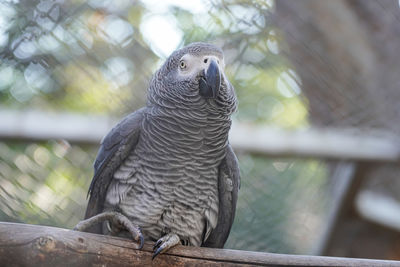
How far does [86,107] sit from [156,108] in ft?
2.71

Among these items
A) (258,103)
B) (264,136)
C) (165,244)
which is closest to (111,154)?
(165,244)

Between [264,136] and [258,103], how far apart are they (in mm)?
472

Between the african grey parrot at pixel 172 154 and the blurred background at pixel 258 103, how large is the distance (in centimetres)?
42

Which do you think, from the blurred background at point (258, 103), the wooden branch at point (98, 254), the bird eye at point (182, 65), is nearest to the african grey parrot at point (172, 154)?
the bird eye at point (182, 65)

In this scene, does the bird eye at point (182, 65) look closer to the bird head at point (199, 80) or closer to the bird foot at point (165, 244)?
the bird head at point (199, 80)

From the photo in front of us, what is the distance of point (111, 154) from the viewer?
5.83 ft

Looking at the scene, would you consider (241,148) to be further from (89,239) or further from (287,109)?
(89,239)

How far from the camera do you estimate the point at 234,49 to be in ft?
7.48

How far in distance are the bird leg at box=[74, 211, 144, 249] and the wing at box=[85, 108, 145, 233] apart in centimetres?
16

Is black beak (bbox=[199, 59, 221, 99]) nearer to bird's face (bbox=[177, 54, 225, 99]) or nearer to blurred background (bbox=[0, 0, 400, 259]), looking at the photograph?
bird's face (bbox=[177, 54, 225, 99])

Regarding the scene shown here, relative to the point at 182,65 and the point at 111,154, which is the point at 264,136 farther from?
the point at 111,154

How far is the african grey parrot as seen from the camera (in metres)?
1.71

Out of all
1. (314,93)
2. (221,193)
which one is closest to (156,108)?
(221,193)

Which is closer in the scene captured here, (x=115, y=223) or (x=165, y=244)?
(x=165, y=244)
